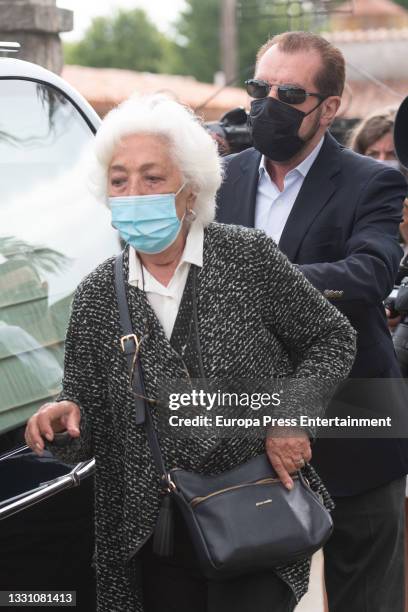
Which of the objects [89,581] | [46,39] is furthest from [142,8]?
[89,581]

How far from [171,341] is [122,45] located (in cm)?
4991

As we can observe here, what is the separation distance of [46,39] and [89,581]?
11.2 feet

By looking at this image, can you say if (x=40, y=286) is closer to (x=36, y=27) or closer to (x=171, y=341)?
(x=171, y=341)

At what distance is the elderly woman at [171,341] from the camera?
7.63 feet

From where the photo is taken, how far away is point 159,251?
2.40 metres

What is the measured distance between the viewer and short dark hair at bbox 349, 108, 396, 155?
5.22 m

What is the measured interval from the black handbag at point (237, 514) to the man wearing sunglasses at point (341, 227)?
68cm

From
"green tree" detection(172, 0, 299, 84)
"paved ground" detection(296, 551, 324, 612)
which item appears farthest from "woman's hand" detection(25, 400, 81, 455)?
"green tree" detection(172, 0, 299, 84)

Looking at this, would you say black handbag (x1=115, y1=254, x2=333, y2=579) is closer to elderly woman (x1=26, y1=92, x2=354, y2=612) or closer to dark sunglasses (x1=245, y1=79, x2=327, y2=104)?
elderly woman (x1=26, y1=92, x2=354, y2=612)

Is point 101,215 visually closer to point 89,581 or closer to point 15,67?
point 15,67

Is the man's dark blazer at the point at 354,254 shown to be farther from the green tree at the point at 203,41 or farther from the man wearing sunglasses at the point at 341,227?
the green tree at the point at 203,41

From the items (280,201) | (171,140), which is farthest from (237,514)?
(280,201)

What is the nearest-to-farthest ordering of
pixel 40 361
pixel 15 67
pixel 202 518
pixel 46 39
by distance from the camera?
pixel 202 518
pixel 40 361
pixel 15 67
pixel 46 39

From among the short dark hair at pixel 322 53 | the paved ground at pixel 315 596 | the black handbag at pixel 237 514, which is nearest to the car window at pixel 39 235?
the black handbag at pixel 237 514
